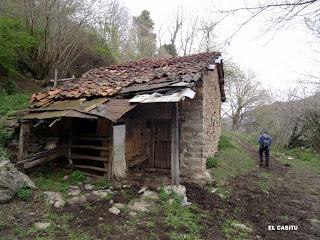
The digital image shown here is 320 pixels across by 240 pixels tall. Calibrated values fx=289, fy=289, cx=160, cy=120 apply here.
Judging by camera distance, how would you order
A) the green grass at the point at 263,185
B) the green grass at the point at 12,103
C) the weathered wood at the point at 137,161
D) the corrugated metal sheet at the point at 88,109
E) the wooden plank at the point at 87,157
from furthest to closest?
the green grass at the point at 12,103, the weathered wood at the point at 137,161, the green grass at the point at 263,185, the wooden plank at the point at 87,157, the corrugated metal sheet at the point at 88,109

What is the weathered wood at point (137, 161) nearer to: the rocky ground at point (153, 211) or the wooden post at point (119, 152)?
the wooden post at point (119, 152)

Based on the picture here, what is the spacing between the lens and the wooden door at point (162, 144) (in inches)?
371

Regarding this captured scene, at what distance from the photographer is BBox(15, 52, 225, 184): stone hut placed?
752cm

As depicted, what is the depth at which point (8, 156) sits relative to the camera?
25.5 ft

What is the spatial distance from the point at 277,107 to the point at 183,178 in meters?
12.7

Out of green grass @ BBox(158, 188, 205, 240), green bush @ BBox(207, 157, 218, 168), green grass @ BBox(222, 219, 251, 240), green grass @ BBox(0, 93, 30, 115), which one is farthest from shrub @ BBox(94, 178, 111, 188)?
green grass @ BBox(0, 93, 30, 115)

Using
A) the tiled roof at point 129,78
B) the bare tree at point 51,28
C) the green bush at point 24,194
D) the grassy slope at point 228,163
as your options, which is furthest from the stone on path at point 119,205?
the bare tree at point 51,28

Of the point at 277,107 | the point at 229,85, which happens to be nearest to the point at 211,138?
the point at 277,107

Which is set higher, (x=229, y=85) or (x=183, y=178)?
(x=229, y=85)

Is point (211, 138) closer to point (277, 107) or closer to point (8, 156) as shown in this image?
point (8, 156)

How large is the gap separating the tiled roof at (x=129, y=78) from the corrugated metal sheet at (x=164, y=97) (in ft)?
1.57

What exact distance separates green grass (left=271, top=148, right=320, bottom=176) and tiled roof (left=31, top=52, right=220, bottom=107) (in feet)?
21.0

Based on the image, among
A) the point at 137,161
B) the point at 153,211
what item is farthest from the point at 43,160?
the point at 153,211

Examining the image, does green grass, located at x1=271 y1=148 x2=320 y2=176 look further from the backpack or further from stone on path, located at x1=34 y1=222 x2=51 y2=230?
stone on path, located at x1=34 y1=222 x2=51 y2=230
